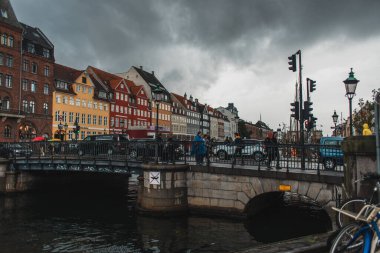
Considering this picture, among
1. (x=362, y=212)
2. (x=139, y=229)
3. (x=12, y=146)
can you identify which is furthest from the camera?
(x=12, y=146)

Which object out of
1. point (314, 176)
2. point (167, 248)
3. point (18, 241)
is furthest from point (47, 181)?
point (314, 176)

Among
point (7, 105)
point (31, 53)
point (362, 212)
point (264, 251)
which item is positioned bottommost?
point (264, 251)

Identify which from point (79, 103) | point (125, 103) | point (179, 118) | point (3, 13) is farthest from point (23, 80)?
point (179, 118)

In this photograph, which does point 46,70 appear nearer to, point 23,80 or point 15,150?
point 23,80

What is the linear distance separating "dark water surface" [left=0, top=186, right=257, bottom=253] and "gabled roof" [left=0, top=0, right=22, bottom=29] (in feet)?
130

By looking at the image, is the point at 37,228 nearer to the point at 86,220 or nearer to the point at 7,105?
the point at 86,220

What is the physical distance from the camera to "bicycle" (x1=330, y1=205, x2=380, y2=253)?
432 centimetres

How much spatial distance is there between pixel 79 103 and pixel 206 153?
5182cm

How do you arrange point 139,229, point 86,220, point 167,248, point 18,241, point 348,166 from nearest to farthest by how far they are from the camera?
1. point 348,166
2. point 167,248
3. point 18,241
4. point 139,229
5. point 86,220

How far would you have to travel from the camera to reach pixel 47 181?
96.8ft

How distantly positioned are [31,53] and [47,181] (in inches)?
1286

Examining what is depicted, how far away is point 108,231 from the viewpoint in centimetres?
1522

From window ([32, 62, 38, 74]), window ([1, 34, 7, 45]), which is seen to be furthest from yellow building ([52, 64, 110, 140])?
window ([1, 34, 7, 45])

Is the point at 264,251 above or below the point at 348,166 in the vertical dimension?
below
